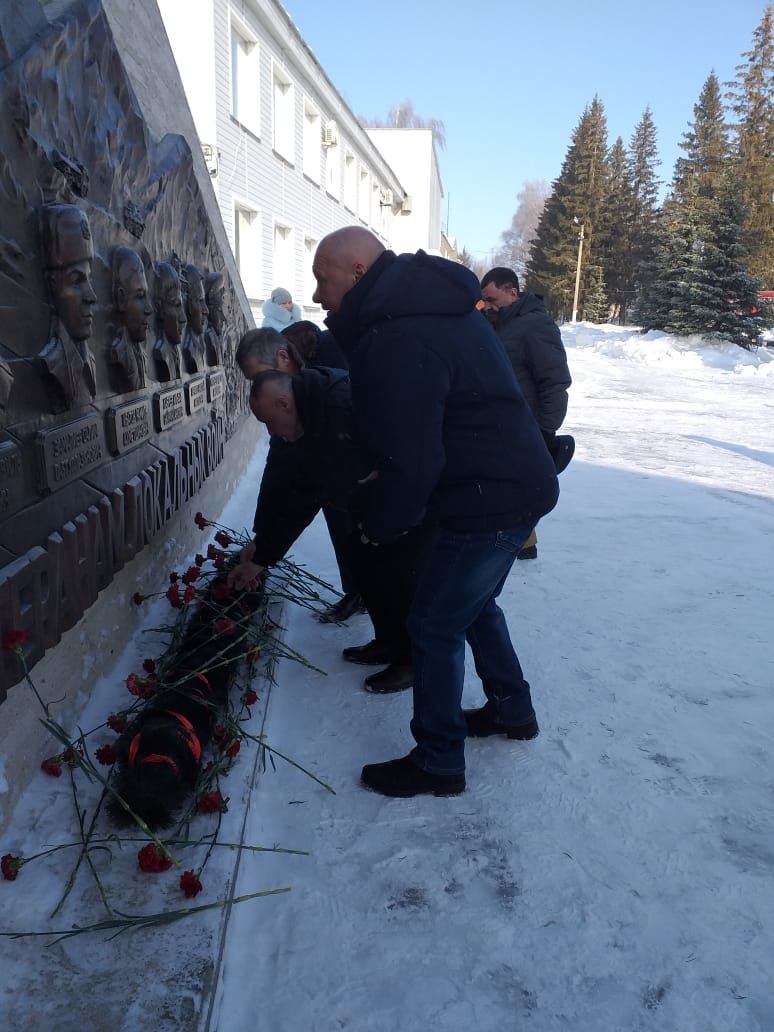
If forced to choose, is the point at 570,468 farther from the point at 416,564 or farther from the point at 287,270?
the point at 287,270

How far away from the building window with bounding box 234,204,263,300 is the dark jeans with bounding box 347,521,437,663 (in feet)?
32.2

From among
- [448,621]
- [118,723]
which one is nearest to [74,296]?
[118,723]

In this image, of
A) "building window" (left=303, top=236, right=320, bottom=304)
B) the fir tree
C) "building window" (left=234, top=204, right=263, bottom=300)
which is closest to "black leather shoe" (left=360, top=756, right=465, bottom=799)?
"building window" (left=234, top=204, right=263, bottom=300)

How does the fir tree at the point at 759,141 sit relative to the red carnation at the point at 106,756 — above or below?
above

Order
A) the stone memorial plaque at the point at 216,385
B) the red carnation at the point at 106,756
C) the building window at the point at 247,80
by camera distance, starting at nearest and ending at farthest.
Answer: the red carnation at the point at 106,756 → the stone memorial plaque at the point at 216,385 → the building window at the point at 247,80

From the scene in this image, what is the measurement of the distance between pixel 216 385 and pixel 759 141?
3710cm

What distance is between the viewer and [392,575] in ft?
9.40

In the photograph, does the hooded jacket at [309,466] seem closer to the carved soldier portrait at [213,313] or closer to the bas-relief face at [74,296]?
the bas-relief face at [74,296]

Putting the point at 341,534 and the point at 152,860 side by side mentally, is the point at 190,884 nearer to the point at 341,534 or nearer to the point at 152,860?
the point at 152,860

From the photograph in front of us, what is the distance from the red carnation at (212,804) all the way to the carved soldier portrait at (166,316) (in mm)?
1805

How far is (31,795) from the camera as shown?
78.2 inches

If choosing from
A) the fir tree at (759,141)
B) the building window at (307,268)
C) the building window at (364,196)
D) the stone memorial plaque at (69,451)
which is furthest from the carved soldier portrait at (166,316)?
the fir tree at (759,141)

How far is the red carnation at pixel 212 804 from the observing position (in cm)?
189

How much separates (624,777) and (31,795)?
5.47 ft
